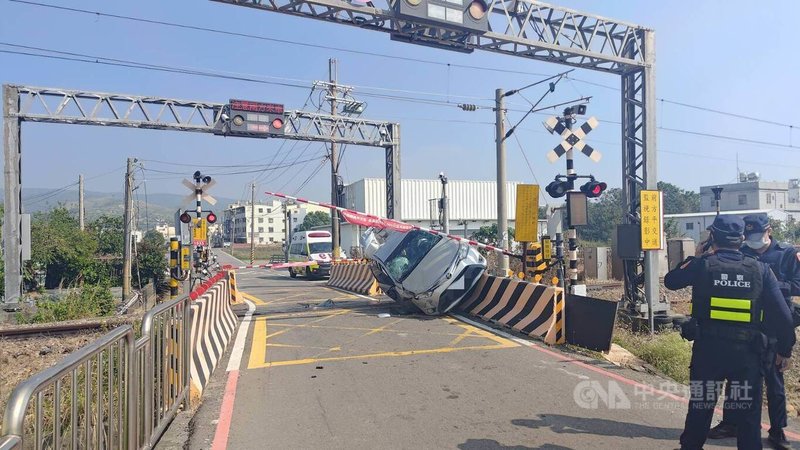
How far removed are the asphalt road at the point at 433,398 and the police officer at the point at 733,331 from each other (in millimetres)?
905

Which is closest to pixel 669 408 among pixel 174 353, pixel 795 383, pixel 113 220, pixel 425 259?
pixel 795 383

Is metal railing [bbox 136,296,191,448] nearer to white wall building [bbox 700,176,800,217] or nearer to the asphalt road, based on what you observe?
the asphalt road

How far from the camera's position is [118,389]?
12.3ft

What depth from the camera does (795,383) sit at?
24.3 ft

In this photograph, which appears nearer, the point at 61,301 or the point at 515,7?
the point at 515,7

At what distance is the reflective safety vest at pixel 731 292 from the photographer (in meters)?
3.97

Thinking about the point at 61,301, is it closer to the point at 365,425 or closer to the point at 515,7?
the point at 365,425

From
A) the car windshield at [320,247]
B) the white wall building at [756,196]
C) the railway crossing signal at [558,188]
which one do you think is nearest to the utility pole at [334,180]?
the car windshield at [320,247]

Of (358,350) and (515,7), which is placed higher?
(515,7)

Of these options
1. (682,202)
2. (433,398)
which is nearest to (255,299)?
(433,398)

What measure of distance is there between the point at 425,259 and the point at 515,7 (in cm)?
608

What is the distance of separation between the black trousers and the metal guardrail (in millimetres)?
4147

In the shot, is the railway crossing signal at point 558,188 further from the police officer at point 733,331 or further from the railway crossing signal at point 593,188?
the police officer at point 733,331

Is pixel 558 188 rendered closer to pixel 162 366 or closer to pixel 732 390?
pixel 732 390
